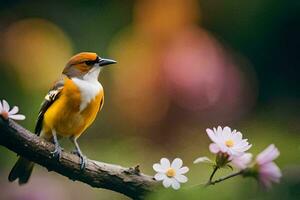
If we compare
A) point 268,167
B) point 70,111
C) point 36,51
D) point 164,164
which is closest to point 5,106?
point 164,164

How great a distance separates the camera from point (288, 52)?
2.33m

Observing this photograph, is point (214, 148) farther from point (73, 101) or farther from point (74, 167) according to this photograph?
point (73, 101)

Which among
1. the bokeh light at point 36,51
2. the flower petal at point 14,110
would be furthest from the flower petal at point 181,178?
the bokeh light at point 36,51

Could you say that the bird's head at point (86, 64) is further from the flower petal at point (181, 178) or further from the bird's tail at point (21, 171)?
the flower petal at point (181, 178)

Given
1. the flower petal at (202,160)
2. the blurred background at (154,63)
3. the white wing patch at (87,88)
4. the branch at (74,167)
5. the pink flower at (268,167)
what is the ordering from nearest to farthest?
the pink flower at (268,167) → the flower petal at (202,160) → the branch at (74,167) → the white wing patch at (87,88) → the blurred background at (154,63)

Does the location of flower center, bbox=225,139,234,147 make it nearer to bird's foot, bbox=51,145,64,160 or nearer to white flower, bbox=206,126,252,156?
white flower, bbox=206,126,252,156

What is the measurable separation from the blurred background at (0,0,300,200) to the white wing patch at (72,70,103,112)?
32cm

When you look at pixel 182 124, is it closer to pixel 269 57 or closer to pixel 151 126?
pixel 151 126

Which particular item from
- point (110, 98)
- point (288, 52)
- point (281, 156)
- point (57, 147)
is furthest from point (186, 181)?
point (288, 52)

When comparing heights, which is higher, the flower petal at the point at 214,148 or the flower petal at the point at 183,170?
the flower petal at the point at 214,148

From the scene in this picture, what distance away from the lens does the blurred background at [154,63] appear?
168 centimetres

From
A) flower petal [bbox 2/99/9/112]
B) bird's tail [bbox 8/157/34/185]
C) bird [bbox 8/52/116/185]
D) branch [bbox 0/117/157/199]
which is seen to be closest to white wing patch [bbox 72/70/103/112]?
bird [bbox 8/52/116/185]

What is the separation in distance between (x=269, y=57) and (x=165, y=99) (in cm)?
46

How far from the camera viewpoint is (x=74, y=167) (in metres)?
0.74
